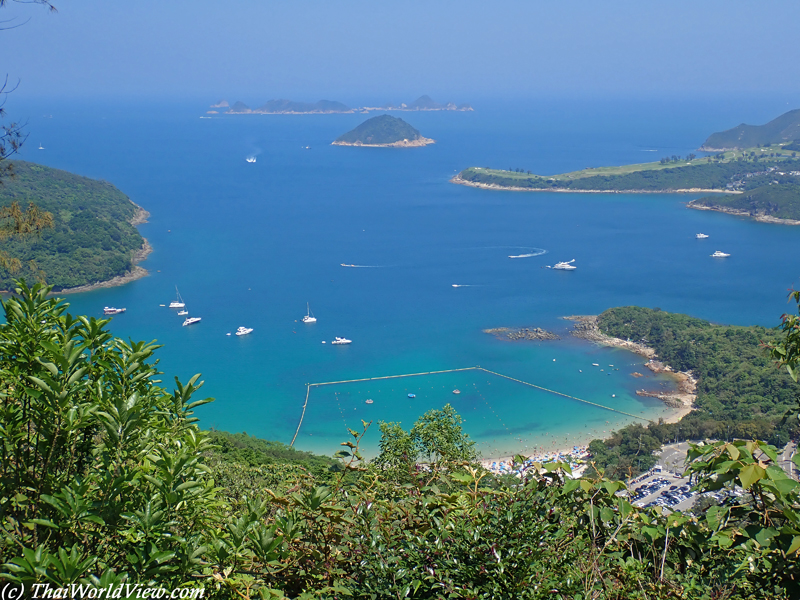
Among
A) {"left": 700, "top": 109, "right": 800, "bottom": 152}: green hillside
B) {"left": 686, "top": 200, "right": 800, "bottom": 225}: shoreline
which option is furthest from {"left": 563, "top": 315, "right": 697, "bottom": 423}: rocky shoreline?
{"left": 700, "top": 109, "right": 800, "bottom": 152}: green hillside

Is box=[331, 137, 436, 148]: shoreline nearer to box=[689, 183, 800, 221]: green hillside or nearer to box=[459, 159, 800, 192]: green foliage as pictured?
box=[459, 159, 800, 192]: green foliage

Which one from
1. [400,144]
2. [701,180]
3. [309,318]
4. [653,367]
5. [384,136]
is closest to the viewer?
[653,367]

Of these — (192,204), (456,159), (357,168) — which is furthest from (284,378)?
(456,159)

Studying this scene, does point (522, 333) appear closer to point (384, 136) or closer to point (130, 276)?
point (130, 276)

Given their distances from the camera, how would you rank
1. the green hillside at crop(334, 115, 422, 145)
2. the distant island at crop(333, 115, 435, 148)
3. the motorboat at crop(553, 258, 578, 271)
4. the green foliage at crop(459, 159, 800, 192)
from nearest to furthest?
1. the motorboat at crop(553, 258, 578, 271)
2. the green foliage at crop(459, 159, 800, 192)
3. the distant island at crop(333, 115, 435, 148)
4. the green hillside at crop(334, 115, 422, 145)

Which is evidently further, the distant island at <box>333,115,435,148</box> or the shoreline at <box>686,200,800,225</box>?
the distant island at <box>333,115,435,148</box>

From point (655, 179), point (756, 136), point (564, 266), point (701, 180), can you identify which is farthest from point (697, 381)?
point (756, 136)

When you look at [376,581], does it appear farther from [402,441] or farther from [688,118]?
[688,118]
